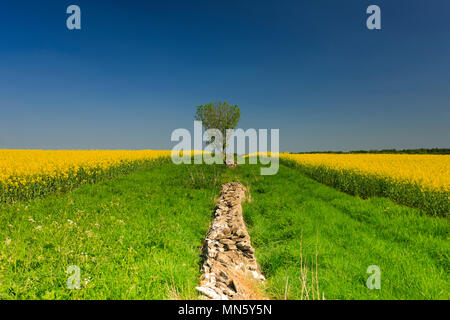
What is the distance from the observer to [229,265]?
15.1ft

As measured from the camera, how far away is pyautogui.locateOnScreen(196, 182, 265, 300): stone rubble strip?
12.3 feet

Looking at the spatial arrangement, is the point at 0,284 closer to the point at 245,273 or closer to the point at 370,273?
the point at 245,273

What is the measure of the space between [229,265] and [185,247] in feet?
4.55

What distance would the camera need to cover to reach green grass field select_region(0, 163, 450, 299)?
3709mm

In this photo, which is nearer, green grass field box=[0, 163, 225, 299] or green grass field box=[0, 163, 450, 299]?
green grass field box=[0, 163, 225, 299]

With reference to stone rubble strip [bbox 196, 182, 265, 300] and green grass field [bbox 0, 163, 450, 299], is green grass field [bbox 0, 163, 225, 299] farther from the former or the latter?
stone rubble strip [bbox 196, 182, 265, 300]

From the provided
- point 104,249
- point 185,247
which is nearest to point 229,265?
point 185,247

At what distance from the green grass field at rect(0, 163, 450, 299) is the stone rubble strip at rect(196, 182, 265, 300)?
278 millimetres

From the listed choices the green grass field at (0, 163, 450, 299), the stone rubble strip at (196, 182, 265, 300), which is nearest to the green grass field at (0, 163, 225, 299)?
the green grass field at (0, 163, 450, 299)

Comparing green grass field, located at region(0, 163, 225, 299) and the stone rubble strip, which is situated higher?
green grass field, located at region(0, 163, 225, 299)

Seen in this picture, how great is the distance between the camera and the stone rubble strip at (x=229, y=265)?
147 inches

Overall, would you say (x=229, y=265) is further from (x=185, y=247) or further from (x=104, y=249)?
(x=104, y=249)

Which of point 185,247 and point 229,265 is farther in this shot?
point 185,247
